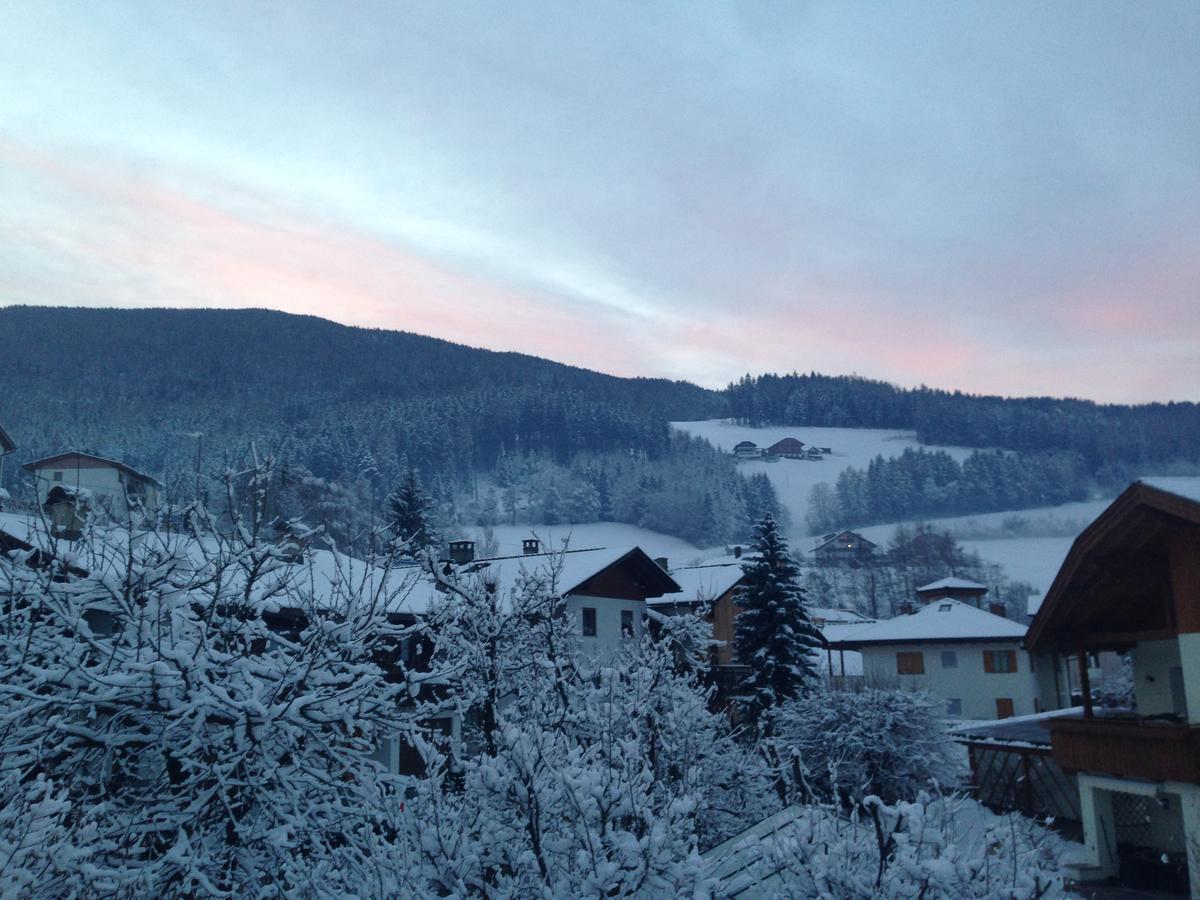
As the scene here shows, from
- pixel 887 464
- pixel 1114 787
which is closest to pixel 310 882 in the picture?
pixel 1114 787

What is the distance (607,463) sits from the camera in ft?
544

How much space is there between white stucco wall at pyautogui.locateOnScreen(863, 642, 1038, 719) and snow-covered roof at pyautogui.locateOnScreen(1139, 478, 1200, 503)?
1216 inches

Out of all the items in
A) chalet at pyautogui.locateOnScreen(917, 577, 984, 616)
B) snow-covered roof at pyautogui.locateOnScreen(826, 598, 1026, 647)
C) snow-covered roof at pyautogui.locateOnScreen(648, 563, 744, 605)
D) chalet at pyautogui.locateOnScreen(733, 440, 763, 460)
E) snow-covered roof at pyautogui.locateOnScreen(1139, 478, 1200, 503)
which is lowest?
snow-covered roof at pyautogui.locateOnScreen(826, 598, 1026, 647)

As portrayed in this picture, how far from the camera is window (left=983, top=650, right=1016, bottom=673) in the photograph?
4547cm

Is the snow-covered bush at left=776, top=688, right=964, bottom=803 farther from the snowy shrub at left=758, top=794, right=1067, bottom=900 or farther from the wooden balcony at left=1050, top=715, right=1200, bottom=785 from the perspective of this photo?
the snowy shrub at left=758, top=794, right=1067, bottom=900

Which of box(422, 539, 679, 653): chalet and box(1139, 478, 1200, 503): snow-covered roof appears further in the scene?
box(422, 539, 679, 653): chalet

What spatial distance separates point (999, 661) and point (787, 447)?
15216cm

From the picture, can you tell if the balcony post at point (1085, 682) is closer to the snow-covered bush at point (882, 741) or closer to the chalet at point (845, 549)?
the snow-covered bush at point (882, 741)

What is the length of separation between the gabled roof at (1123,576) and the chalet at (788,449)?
175546 millimetres

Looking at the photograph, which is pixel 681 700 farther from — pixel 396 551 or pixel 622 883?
pixel 622 883

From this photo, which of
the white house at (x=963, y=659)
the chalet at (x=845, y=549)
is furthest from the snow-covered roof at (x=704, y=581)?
the chalet at (x=845, y=549)

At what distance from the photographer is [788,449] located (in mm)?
195375

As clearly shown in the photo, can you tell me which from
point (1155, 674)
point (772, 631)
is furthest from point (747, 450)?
point (1155, 674)

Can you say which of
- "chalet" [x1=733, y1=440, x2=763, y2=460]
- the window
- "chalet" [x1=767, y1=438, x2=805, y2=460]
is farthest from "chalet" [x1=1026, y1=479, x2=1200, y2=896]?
"chalet" [x1=767, y1=438, x2=805, y2=460]
